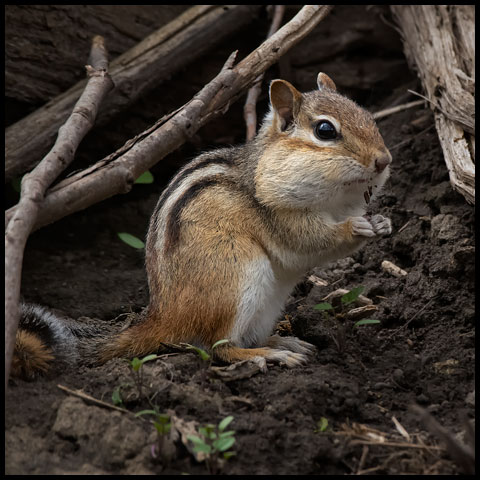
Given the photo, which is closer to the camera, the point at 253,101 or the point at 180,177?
the point at 180,177

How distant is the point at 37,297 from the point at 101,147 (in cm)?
159

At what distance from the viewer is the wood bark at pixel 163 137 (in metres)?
3.89

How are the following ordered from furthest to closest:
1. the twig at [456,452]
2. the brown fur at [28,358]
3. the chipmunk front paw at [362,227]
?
the chipmunk front paw at [362,227]
the brown fur at [28,358]
the twig at [456,452]

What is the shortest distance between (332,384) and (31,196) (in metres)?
1.87

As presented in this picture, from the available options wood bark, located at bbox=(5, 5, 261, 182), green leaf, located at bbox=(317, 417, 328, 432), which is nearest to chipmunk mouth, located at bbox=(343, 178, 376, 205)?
green leaf, located at bbox=(317, 417, 328, 432)

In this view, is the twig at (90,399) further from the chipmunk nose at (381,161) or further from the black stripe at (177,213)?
A: the chipmunk nose at (381,161)

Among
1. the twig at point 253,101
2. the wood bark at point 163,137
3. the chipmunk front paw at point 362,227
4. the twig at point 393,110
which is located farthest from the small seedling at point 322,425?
the twig at point 393,110

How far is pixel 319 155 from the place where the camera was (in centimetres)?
397

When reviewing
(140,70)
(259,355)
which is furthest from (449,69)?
(259,355)

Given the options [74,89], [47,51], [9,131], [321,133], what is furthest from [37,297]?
[321,133]

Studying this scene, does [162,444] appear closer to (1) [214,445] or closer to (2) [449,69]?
(1) [214,445]

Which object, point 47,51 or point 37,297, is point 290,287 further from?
point 47,51

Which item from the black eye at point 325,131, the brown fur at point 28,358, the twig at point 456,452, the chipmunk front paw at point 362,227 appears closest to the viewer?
the twig at point 456,452

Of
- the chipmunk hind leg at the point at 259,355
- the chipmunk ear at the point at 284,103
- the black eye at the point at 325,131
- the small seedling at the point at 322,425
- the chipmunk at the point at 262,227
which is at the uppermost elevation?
the chipmunk ear at the point at 284,103
